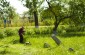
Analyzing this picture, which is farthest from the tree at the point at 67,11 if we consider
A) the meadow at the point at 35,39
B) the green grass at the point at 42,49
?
the green grass at the point at 42,49

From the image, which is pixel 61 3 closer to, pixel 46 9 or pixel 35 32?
pixel 46 9

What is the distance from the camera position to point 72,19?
40.9 metres

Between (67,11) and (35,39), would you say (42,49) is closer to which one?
(35,39)

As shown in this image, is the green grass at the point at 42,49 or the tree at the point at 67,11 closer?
the green grass at the point at 42,49

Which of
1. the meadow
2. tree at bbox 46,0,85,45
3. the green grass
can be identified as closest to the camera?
the green grass

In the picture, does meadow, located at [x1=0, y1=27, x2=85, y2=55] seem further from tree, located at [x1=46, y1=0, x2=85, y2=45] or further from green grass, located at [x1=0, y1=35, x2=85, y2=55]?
tree, located at [x1=46, y1=0, x2=85, y2=45]

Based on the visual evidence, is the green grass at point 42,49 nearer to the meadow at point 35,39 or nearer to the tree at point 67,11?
the meadow at point 35,39

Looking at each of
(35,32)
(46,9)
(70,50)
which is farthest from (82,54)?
(46,9)

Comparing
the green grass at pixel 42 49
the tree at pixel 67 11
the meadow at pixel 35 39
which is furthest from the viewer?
the tree at pixel 67 11

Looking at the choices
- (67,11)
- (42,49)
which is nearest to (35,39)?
(42,49)

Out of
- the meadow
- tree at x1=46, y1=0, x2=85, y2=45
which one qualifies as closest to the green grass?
the meadow

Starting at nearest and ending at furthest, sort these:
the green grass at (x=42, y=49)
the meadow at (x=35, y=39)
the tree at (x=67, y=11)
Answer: the green grass at (x=42, y=49), the meadow at (x=35, y=39), the tree at (x=67, y=11)

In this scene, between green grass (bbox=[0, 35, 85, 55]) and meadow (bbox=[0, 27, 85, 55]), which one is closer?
green grass (bbox=[0, 35, 85, 55])

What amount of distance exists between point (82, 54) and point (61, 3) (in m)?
23.8
